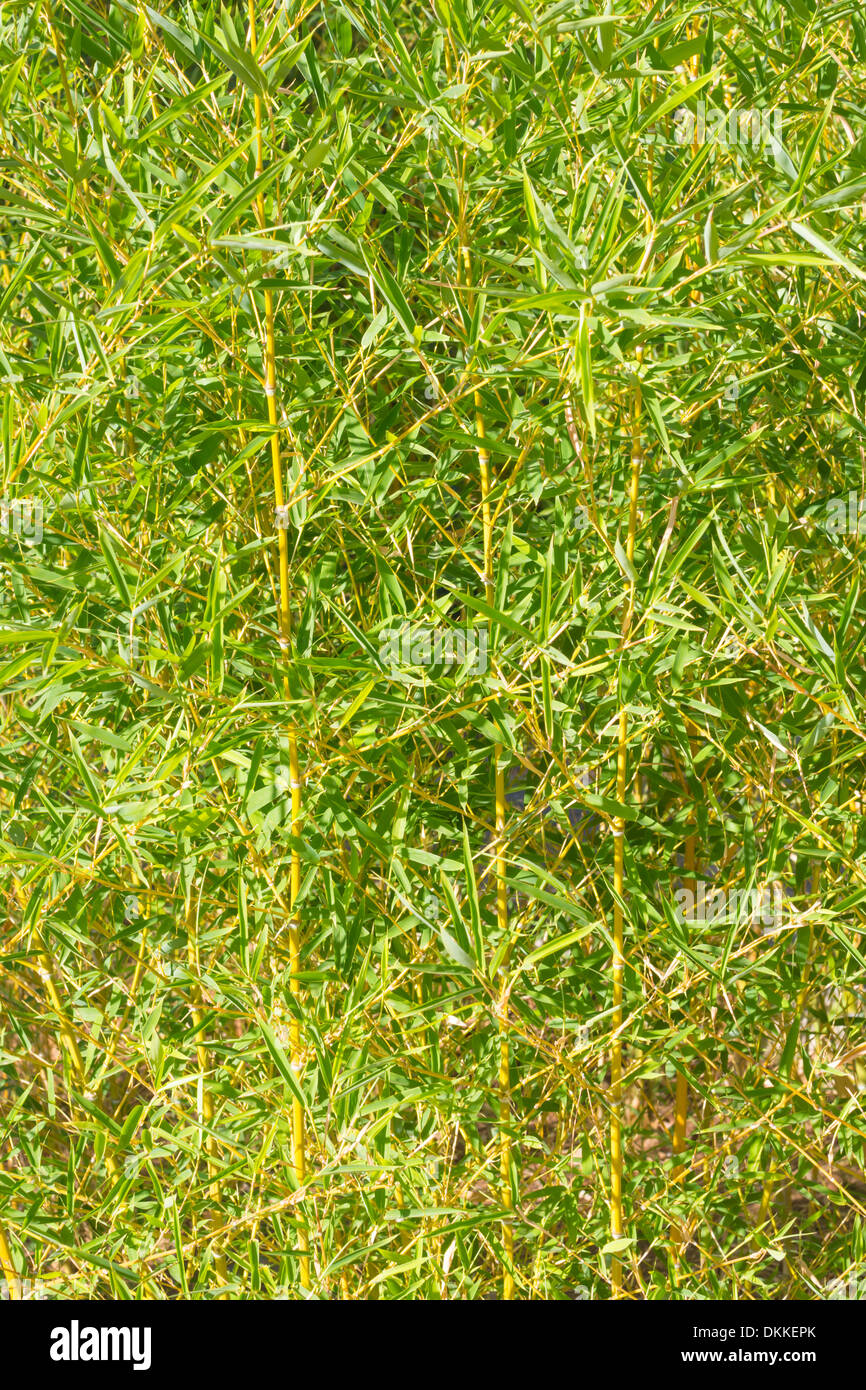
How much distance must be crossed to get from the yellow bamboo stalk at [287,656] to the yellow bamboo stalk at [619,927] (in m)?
0.45

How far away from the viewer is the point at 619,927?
1584 mm

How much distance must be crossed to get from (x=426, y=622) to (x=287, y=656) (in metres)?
0.20

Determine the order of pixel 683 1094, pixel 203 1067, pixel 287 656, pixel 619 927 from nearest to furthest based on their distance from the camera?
pixel 287 656
pixel 619 927
pixel 203 1067
pixel 683 1094

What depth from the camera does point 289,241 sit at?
1332 mm

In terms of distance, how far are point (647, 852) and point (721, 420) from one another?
2.21 feet

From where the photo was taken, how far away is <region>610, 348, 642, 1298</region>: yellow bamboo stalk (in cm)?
149

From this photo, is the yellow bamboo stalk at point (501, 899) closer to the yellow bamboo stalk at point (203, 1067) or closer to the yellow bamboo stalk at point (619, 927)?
the yellow bamboo stalk at point (619, 927)

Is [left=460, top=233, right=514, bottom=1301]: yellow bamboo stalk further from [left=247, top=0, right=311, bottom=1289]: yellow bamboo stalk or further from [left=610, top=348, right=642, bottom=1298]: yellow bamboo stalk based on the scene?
[left=247, top=0, right=311, bottom=1289]: yellow bamboo stalk

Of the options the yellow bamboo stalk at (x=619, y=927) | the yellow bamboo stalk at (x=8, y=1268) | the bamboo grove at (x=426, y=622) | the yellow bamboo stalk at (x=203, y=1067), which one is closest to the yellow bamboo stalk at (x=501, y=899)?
the bamboo grove at (x=426, y=622)

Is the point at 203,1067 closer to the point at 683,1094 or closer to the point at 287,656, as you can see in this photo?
the point at 287,656

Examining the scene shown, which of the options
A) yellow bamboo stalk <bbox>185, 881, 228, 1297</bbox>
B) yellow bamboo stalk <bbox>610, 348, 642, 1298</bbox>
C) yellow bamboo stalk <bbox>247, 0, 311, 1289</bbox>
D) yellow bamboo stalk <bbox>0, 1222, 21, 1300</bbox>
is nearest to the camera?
yellow bamboo stalk <bbox>247, 0, 311, 1289</bbox>

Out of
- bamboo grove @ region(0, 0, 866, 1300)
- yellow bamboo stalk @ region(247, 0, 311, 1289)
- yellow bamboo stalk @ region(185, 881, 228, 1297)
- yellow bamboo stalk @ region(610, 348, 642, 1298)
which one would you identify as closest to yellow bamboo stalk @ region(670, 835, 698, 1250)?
bamboo grove @ region(0, 0, 866, 1300)

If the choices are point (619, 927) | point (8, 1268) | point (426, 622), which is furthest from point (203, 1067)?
point (426, 622)
